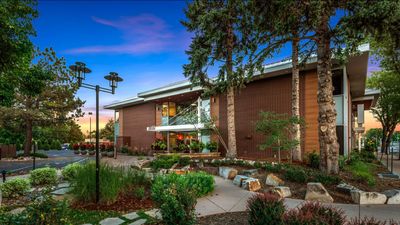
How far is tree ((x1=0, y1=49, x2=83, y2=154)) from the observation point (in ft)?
63.5

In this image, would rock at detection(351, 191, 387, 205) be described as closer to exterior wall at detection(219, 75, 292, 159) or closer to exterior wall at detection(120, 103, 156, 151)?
exterior wall at detection(219, 75, 292, 159)

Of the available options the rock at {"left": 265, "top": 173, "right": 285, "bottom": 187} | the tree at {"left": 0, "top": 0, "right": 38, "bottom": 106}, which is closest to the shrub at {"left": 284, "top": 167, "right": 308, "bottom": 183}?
the rock at {"left": 265, "top": 173, "right": 285, "bottom": 187}

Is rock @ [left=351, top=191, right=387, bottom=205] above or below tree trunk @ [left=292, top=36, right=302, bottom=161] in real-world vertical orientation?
below

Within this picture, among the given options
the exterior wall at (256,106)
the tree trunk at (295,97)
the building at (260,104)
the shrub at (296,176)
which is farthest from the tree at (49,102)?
the shrub at (296,176)

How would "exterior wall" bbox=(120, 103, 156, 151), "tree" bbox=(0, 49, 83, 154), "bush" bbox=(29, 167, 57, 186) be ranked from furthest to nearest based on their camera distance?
1. "exterior wall" bbox=(120, 103, 156, 151)
2. "tree" bbox=(0, 49, 83, 154)
3. "bush" bbox=(29, 167, 57, 186)

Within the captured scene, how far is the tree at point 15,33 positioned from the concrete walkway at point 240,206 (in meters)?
7.95

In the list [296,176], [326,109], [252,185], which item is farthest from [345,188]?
[326,109]

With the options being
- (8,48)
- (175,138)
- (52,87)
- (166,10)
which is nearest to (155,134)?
(175,138)

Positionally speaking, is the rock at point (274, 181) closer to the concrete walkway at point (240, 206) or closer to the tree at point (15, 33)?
the concrete walkway at point (240, 206)

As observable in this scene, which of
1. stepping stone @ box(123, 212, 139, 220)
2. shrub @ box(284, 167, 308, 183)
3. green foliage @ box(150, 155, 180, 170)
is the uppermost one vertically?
shrub @ box(284, 167, 308, 183)

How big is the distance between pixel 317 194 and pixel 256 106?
10340mm

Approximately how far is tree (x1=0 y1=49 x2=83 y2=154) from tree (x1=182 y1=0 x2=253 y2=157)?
11.9 meters

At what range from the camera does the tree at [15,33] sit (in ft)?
27.0

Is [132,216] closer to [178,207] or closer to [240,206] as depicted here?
[178,207]
